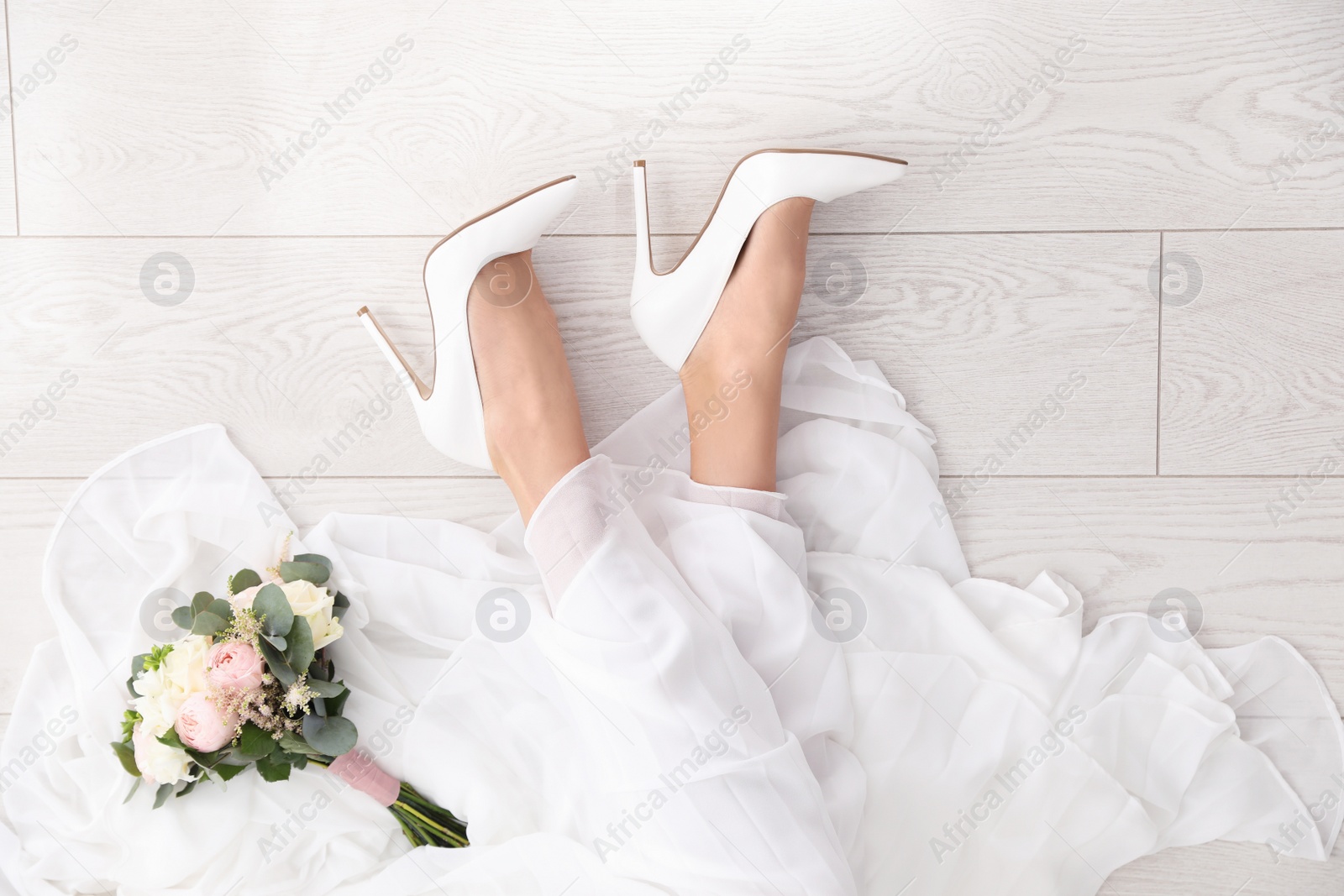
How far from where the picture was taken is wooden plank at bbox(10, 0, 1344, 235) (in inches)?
40.0

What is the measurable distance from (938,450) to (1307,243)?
538 millimetres

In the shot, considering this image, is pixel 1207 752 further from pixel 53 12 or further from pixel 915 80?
pixel 53 12

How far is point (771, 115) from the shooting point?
1.02m

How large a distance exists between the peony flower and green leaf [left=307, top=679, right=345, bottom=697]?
0.50 feet

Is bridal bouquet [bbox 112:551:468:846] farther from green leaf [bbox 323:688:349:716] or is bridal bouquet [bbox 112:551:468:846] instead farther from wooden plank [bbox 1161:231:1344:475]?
wooden plank [bbox 1161:231:1344:475]

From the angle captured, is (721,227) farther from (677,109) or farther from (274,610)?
(274,610)

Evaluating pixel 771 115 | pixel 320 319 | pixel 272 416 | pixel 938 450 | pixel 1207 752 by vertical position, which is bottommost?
pixel 1207 752

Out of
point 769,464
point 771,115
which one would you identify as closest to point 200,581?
point 769,464

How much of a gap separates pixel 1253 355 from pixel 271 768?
4.38 feet

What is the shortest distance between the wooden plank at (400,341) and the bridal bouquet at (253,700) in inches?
7.8

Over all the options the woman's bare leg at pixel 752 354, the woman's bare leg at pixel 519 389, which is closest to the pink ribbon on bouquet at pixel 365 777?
the woman's bare leg at pixel 519 389

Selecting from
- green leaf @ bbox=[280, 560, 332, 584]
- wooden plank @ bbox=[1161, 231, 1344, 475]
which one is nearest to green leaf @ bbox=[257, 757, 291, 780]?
green leaf @ bbox=[280, 560, 332, 584]

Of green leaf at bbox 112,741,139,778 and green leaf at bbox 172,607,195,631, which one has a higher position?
green leaf at bbox 172,607,195,631

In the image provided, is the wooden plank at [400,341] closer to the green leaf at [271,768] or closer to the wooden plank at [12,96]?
the wooden plank at [12,96]
